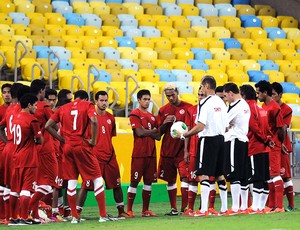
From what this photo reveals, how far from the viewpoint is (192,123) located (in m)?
17.2

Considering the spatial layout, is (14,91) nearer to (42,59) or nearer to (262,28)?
(42,59)

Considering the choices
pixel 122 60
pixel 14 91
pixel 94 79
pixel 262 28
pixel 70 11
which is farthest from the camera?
pixel 262 28

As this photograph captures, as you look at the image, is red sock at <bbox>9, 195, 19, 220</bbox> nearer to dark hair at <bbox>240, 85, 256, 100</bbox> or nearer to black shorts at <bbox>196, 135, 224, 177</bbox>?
black shorts at <bbox>196, 135, 224, 177</bbox>

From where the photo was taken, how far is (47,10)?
2792cm

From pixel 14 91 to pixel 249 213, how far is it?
4.07m

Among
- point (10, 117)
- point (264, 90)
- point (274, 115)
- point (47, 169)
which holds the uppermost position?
point (264, 90)

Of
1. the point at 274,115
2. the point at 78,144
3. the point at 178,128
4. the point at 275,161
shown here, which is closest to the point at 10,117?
the point at 78,144

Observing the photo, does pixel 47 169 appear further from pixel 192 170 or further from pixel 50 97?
pixel 192 170

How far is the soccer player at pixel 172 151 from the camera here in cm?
1742

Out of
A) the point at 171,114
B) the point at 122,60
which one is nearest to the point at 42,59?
the point at 122,60

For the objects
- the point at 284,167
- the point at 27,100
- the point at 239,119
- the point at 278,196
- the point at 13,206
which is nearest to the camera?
the point at 27,100

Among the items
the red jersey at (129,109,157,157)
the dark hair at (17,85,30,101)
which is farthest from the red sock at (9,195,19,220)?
the red jersey at (129,109,157,157)

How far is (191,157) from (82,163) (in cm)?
204

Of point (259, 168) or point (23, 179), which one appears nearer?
point (23, 179)
